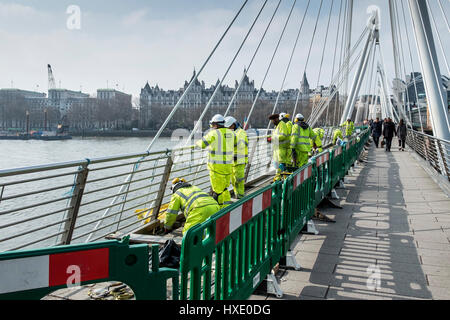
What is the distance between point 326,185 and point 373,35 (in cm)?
2660

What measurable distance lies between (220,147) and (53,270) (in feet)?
13.8

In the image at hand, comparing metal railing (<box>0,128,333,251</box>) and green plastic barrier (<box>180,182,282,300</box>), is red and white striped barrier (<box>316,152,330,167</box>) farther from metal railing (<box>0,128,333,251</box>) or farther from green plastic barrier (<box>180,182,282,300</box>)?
green plastic barrier (<box>180,182,282,300</box>)

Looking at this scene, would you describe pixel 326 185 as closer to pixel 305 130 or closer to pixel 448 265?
pixel 305 130

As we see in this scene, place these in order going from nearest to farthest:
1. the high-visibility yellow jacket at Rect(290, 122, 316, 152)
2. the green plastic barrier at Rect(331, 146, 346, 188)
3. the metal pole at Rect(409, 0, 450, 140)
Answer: the high-visibility yellow jacket at Rect(290, 122, 316, 152) < the green plastic barrier at Rect(331, 146, 346, 188) < the metal pole at Rect(409, 0, 450, 140)

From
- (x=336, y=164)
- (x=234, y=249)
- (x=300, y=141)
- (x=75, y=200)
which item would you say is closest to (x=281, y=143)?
(x=300, y=141)

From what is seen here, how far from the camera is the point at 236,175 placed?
656 cm

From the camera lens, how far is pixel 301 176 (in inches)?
197

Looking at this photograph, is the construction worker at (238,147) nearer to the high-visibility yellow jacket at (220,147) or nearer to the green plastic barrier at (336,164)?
the high-visibility yellow jacket at (220,147)

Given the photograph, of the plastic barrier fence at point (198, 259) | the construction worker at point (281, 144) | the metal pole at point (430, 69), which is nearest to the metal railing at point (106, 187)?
the construction worker at point (281, 144)

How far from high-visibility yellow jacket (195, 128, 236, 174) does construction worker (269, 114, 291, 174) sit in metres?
2.11

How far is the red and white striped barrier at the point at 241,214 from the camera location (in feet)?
8.17

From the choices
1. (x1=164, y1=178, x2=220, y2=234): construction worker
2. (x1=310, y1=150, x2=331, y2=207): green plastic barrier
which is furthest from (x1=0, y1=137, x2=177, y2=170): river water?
(x1=164, y1=178, x2=220, y2=234): construction worker

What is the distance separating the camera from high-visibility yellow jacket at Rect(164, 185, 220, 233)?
403 centimetres

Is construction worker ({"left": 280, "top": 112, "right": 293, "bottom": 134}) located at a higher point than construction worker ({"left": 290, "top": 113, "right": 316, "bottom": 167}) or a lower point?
higher
